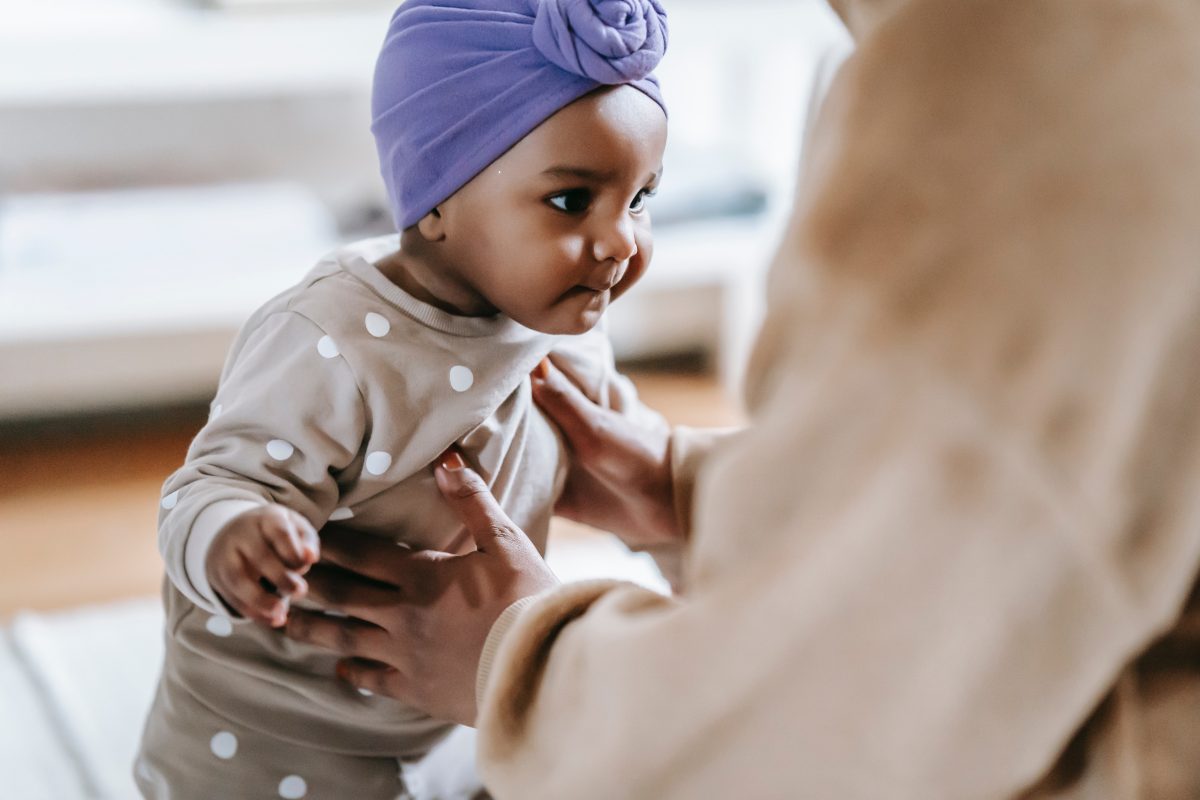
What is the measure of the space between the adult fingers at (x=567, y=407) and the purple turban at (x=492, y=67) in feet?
0.61

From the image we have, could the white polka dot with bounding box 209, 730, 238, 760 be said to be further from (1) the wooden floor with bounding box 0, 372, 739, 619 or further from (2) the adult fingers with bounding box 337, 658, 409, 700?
(1) the wooden floor with bounding box 0, 372, 739, 619

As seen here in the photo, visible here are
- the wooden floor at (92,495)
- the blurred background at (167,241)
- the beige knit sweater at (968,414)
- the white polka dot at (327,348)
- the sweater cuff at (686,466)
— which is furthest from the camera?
the wooden floor at (92,495)

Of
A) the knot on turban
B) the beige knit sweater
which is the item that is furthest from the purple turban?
the beige knit sweater

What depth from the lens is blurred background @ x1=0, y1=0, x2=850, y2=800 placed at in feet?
4.61

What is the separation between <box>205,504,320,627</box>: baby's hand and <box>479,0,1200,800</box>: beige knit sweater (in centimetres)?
22

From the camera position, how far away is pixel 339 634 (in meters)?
0.75

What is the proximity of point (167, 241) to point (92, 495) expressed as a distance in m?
0.40

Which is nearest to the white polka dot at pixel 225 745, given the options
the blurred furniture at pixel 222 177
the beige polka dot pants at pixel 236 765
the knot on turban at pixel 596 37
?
the beige polka dot pants at pixel 236 765

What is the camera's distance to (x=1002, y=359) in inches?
16.9

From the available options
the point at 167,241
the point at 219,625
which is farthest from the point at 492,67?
the point at 167,241

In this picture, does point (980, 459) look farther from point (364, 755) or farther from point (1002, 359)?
point (364, 755)

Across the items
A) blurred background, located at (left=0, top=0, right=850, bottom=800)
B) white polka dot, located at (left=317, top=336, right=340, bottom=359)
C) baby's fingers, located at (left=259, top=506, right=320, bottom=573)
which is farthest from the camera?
blurred background, located at (left=0, top=0, right=850, bottom=800)

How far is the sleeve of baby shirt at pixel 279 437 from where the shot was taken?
67cm

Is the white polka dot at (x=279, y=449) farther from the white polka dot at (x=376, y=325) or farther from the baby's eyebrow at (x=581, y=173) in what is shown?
the baby's eyebrow at (x=581, y=173)
